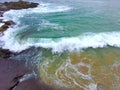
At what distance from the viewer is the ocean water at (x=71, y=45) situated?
1302 cm

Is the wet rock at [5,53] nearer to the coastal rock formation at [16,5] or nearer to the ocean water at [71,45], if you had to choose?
the ocean water at [71,45]

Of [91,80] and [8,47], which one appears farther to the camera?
[8,47]

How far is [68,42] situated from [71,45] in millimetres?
539

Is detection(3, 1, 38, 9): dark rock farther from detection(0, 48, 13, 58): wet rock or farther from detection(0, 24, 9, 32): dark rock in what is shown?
detection(0, 48, 13, 58): wet rock

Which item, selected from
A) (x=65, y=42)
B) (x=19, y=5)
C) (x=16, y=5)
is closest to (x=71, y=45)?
(x=65, y=42)

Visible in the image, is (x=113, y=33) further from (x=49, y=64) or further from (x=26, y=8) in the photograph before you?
(x=26, y=8)

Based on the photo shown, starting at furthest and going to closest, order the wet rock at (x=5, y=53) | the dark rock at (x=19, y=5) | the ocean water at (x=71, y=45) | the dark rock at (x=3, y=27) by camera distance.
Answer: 1. the dark rock at (x=19, y=5)
2. the dark rock at (x=3, y=27)
3. the wet rock at (x=5, y=53)
4. the ocean water at (x=71, y=45)

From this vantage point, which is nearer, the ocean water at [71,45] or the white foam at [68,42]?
the ocean water at [71,45]

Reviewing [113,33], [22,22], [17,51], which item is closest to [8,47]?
[17,51]

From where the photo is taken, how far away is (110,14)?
24.9 meters

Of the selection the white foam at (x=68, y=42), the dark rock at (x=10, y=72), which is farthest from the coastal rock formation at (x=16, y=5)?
the dark rock at (x=10, y=72)

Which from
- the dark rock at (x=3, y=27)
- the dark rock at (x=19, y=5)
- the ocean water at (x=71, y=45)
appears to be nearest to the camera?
the ocean water at (x=71, y=45)

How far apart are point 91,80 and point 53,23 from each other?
10.7 m

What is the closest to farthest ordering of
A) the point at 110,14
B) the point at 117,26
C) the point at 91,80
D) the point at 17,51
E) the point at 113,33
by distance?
the point at 91,80 < the point at 17,51 < the point at 113,33 < the point at 117,26 < the point at 110,14
